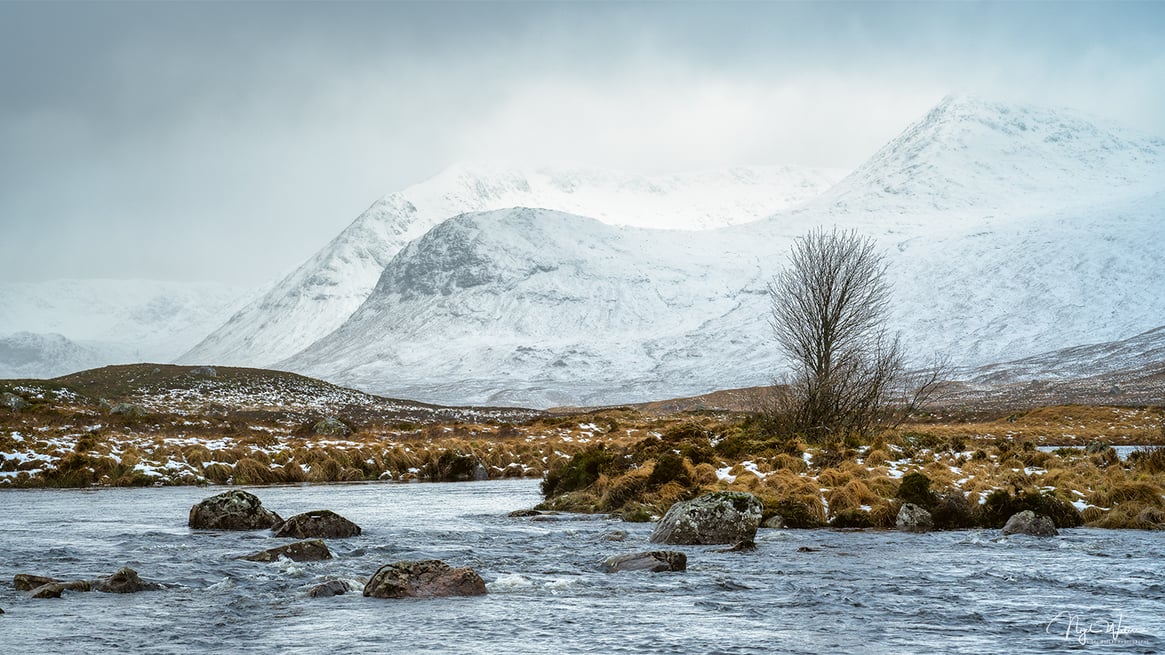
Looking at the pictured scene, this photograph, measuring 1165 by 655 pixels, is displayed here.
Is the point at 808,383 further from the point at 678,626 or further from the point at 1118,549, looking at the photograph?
the point at 678,626

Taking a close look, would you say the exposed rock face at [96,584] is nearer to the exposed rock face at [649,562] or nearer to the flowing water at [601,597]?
the flowing water at [601,597]

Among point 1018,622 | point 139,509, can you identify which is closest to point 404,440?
point 139,509

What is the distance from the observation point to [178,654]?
34.3 feet

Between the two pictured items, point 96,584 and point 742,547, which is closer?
point 96,584

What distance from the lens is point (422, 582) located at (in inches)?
552

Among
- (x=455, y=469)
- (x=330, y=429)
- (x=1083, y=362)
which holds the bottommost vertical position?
(x=455, y=469)

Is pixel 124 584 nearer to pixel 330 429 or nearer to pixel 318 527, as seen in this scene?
pixel 318 527

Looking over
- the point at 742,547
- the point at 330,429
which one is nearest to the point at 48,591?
the point at 742,547

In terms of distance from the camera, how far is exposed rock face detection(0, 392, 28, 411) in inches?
2223

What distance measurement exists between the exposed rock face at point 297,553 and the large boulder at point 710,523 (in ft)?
20.7

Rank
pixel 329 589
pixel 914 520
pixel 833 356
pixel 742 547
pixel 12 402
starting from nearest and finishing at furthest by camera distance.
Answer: pixel 329 589 → pixel 742 547 → pixel 914 520 → pixel 833 356 → pixel 12 402

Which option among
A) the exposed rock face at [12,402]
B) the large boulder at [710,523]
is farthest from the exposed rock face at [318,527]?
the exposed rock face at [12,402]

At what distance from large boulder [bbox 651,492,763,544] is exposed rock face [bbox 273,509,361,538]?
19.9 feet

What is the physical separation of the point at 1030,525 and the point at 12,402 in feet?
187
